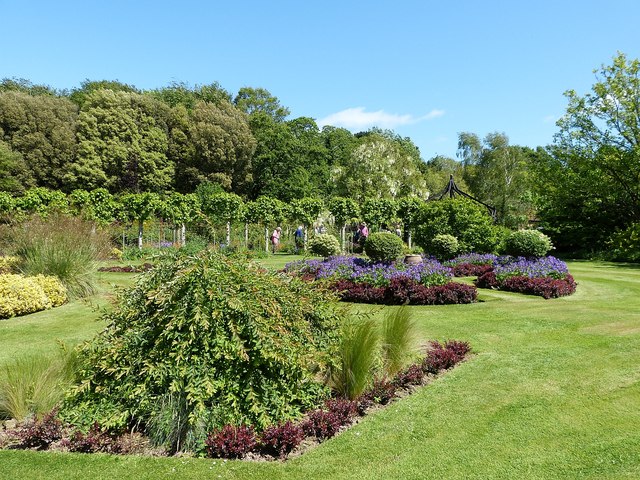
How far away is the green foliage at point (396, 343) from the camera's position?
5609mm

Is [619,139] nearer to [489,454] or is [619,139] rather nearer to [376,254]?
[376,254]

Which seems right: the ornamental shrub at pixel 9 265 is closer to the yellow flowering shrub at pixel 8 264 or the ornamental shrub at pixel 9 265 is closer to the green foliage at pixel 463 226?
the yellow flowering shrub at pixel 8 264

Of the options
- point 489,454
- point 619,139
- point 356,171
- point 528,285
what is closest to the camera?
point 489,454

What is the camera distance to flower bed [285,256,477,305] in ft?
33.6

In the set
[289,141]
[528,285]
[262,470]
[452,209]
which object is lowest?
[262,470]

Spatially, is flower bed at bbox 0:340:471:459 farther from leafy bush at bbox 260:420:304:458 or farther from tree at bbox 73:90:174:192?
tree at bbox 73:90:174:192

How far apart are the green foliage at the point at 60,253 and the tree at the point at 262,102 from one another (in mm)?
41875

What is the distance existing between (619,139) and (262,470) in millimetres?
27804

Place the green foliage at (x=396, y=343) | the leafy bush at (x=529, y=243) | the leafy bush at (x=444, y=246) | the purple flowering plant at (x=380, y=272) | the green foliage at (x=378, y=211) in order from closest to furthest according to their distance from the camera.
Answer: the green foliage at (x=396, y=343), the purple flowering plant at (x=380, y=272), the leafy bush at (x=529, y=243), the leafy bush at (x=444, y=246), the green foliage at (x=378, y=211)

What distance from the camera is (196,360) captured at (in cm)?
420

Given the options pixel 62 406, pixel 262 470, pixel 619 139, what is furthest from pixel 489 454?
pixel 619 139

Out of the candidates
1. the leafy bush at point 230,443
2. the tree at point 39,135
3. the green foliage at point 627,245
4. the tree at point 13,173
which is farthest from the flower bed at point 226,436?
the tree at point 39,135

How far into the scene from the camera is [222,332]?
4.33 metres

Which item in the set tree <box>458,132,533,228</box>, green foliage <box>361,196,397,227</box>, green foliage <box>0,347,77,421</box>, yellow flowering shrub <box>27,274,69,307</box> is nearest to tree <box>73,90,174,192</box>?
green foliage <box>361,196,397,227</box>
